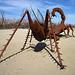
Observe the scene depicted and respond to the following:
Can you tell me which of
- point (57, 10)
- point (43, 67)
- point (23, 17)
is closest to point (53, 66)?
point (43, 67)

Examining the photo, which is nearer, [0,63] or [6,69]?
[6,69]

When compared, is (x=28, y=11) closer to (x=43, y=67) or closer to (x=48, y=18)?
(x=48, y=18)

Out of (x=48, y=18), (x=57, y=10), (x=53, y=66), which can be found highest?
(x=57, y=10)

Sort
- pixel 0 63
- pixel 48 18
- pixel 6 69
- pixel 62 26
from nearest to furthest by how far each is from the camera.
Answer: pixel 6 69 < pixel 0 63 < pixel 48 18 < pixel 62 26

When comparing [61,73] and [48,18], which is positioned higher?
[48,18]

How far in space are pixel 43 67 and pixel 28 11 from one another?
7.23ft

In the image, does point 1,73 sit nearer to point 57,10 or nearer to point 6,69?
point 6,69

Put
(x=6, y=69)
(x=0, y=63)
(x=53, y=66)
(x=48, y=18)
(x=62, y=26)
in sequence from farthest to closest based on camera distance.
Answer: (x=62, y=26), (x=48, y=18), (x=0, y=63), (x=53, y=66), (x=6, y=69)

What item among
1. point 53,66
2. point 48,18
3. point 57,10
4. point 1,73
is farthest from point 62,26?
point 1,73

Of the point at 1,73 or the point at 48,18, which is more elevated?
the point at 48,18

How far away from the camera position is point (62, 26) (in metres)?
7.66

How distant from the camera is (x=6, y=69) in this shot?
2547 mm

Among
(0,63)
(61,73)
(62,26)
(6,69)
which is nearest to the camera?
(61,73)

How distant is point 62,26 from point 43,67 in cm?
583
